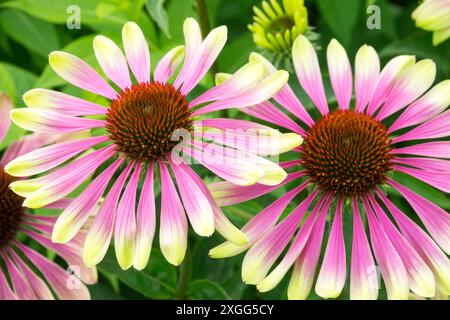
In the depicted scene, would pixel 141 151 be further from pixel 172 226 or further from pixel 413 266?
pixel 413 266

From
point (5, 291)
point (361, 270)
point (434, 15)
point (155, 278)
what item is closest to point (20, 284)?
point (5, 291)

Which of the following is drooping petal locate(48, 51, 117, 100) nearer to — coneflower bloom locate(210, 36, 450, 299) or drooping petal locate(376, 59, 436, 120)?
coneflower bloom locate(210, 36, 450, 299)

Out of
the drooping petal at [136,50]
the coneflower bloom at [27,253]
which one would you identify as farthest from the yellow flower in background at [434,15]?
the coneflower bloom at [27,253]

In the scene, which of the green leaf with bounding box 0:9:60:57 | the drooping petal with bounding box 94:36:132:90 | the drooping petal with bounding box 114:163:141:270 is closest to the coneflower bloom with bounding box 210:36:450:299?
the drooping petal with bounding box 114:163:141:270

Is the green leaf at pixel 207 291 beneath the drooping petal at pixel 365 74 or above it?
beneath

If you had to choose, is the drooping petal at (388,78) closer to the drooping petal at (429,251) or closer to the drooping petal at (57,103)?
the drooping petal at (429,251)

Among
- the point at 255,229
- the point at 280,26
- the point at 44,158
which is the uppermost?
the point at 280,26
